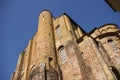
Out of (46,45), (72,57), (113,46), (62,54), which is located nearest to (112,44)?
(113,46)

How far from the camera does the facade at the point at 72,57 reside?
42.5 ft

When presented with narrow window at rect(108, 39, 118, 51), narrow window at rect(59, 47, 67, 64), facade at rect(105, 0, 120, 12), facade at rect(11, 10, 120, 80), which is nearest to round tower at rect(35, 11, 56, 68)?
facade at rect(11, 10, 120, 80)

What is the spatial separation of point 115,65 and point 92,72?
2735 millimetres

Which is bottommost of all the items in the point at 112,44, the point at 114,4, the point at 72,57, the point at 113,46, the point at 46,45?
the point at 114,4

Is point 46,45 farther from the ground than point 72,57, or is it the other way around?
point 46,45

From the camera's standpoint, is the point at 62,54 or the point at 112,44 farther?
the point at 112,44

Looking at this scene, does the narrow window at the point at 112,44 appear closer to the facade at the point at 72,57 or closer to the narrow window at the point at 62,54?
the facade at the point at 72,57

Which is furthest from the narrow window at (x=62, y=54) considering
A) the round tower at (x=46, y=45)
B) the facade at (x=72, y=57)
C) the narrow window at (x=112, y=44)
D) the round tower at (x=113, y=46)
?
the narrow window at (x=112, y=44)

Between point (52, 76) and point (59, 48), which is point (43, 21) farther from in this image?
point (52, 76)

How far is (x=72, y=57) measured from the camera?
14484 millimetres

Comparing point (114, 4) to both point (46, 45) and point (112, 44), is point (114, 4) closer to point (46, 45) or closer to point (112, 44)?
point (112, 44)

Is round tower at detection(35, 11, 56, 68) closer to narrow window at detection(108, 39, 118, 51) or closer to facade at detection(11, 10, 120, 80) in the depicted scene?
facade at detection(11, 10, 120, 80)

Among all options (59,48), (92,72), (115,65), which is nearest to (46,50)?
(59,48)

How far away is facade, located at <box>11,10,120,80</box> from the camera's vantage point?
1294 centimetres
